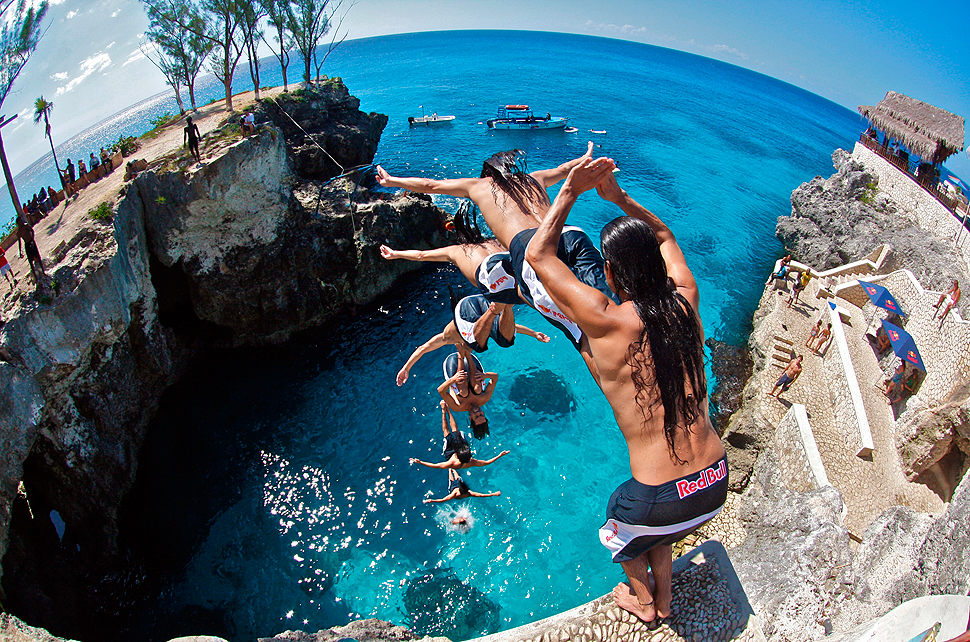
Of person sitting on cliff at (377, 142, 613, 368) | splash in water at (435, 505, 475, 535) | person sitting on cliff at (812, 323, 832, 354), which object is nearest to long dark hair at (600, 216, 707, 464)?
person sitting on cliff at (377, 142, 613, 368)

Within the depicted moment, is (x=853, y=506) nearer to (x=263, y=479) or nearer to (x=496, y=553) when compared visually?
(x=496, y=553)

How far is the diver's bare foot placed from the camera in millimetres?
5410

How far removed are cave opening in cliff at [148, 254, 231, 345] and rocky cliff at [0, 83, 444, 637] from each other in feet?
0.18

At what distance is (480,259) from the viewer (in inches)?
256

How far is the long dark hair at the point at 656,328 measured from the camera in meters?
3.74

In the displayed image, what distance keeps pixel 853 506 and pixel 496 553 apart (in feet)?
29.5

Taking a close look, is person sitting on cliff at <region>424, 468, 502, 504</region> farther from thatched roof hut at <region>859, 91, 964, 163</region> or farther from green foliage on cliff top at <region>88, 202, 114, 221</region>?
thatched roof hut at <region>859, 91, 964, 163</region>

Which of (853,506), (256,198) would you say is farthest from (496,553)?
(256,198)

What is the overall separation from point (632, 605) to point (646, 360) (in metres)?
3.53

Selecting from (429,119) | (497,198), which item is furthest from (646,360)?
(429,119)

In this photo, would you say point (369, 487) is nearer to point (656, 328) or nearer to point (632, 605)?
point (632, 605)

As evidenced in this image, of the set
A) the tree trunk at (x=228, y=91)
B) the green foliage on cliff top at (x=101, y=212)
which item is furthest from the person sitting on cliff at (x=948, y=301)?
the tree trunk at (x=228, y=91)

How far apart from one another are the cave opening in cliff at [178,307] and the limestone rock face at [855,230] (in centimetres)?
2923

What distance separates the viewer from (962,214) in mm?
22062
